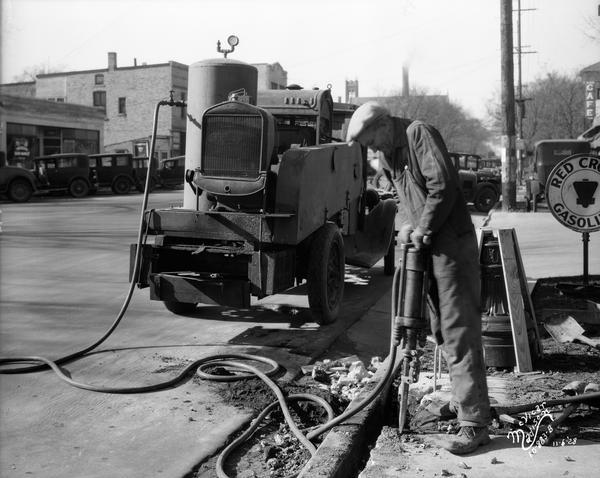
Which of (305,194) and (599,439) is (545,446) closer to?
(599,439)

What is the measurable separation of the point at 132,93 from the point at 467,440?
6133cm

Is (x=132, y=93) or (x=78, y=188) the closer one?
(x=78, y=188)

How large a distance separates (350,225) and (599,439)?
17.4 ft

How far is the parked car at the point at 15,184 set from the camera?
28938 mm

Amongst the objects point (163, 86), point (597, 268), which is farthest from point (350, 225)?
point (163, 86)

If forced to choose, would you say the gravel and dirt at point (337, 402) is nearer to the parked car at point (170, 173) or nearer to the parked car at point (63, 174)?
the parked car at point (63, 174)

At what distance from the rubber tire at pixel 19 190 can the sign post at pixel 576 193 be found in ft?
85.6

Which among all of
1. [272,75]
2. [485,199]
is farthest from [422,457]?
[272,75]

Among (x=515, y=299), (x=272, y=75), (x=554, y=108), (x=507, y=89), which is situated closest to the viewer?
(x=515, y=299)

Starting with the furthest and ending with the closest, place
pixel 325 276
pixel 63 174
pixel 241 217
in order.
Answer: pixel 63 174 → pixel 325 276 → pixel 241 217

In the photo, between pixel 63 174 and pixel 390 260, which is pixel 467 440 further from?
pixel 63 174

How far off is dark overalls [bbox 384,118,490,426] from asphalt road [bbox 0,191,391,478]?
1510mm

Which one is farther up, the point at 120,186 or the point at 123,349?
the point at 120,186

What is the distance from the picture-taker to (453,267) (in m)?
3.88
